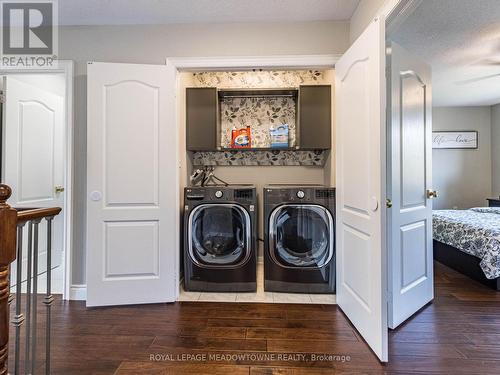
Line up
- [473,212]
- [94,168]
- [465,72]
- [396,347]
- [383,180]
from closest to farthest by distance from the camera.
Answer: [383,180] → [396,347] → [94,168] → [465,72] → [473,212]

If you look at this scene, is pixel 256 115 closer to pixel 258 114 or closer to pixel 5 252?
pixel 258 114

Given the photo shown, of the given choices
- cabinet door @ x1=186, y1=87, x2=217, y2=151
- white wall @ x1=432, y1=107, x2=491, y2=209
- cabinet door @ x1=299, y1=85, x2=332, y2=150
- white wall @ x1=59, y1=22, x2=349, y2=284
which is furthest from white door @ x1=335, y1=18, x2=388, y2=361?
white wall @ x1=432, y1=107, x2=491, y2=209

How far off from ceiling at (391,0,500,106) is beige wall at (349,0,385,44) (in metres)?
0.50

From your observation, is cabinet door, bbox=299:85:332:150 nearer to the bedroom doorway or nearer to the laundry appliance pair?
the laundry appliance pair

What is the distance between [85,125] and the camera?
92.0 inches

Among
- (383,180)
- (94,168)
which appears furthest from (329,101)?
(94,168)

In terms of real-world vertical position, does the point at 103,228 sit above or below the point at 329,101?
A: below

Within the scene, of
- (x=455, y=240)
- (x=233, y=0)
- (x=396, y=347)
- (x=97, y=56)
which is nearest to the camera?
(x=396, y=347)

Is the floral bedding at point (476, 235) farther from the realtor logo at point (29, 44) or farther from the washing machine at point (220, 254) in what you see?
the realtor logo at point (29, 44)

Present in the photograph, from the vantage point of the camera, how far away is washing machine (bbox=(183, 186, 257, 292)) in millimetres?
2432

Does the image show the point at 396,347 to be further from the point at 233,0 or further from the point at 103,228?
the point at 233,0

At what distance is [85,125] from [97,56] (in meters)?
0.62

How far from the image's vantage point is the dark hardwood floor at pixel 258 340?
1.51 meters

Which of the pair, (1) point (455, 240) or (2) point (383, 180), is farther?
(1) point (455, 240)
